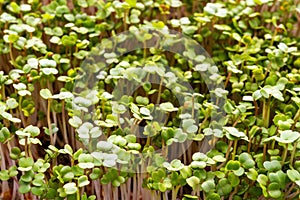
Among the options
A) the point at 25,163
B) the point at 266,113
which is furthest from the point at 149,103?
the point at 25,163

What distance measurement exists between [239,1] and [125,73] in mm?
605

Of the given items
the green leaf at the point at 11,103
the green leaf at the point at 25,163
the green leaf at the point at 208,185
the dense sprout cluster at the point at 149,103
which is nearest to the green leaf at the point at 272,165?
the dense sprout cluster at the point at 149,103

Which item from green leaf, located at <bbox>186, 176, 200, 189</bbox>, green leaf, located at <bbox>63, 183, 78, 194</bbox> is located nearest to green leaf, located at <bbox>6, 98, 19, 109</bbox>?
green leaf, located at <bbox>63, 183, 78, 194</bbox>

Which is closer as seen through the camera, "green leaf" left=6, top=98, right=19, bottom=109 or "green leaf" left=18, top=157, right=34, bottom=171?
"green leaf" left=18, top=157, right=34, bottom=171

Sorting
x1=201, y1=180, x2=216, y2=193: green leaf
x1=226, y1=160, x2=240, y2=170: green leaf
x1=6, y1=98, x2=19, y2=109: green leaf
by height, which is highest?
x1=6, y1=98, x2=19, y2=109: green leaf

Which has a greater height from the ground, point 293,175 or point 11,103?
point 11,103

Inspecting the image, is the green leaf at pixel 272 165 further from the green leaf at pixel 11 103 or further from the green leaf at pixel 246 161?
the green leaf at pixel 11 103

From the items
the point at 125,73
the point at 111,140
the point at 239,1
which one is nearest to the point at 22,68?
the point at 125,73

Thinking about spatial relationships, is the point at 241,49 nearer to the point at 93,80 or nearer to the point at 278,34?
the point at 278,34

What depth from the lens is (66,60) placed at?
4.76 ft

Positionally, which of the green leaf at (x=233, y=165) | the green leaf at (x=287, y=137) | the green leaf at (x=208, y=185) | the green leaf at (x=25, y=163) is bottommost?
the green leaf at (x=208, y=185)

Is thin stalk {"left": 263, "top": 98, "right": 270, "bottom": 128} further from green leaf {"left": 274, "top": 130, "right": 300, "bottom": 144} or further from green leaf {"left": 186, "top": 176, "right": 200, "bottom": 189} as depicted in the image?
green leaf {"left": 186, "top": 176, "right": 200, "bottom": 189}

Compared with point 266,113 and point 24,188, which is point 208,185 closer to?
point 266,113

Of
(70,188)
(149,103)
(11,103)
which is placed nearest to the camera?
(70,188)
